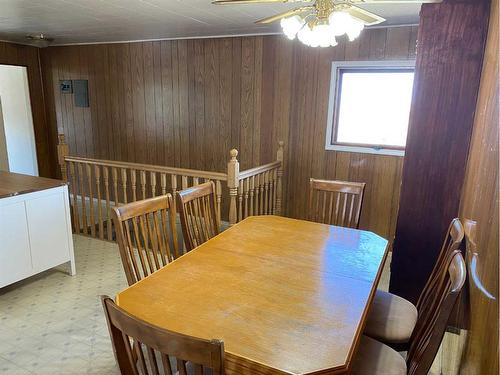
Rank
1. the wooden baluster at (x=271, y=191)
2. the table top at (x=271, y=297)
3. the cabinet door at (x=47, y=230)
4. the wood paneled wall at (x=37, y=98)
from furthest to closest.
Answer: the wood paneled wall at (x=37, y=98) < the wooden baluster at (x=271, y=191) < the cabinet door at (x=47, y=230) < the table top at (x=271, y=297)

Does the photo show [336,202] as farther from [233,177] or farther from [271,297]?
[271,297]

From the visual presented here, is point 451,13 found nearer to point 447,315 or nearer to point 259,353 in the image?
point 447,315

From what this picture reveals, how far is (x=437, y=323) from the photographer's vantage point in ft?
3.88

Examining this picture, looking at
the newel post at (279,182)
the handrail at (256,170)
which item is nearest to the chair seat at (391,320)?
the handrail at (256,170)

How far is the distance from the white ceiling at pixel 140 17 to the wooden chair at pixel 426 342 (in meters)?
2.10

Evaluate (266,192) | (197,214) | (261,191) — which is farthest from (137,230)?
(266,192)

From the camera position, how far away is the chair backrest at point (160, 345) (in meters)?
0.80

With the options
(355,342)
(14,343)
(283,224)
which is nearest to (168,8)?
(283,224)

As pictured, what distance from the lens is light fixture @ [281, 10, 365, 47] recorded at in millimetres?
1420

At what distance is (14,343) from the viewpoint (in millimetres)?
2223

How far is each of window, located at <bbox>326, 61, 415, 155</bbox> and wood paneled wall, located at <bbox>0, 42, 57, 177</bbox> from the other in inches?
173

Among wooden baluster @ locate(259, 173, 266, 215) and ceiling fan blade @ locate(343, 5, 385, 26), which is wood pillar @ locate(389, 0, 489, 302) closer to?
ceiling fan blade @ locate(343, 5, 385, 26)

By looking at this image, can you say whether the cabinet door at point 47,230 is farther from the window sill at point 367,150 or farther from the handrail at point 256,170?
the window sill at point 367,150

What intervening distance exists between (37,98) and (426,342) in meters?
6.05
